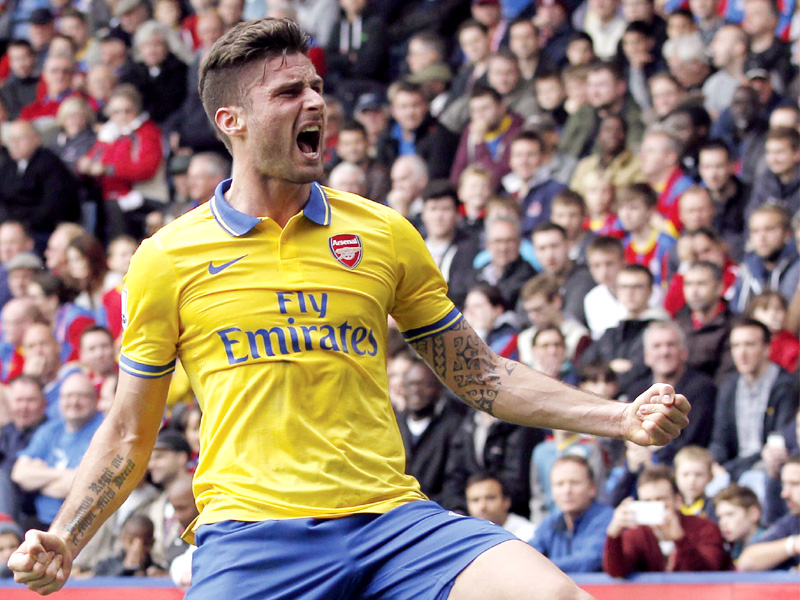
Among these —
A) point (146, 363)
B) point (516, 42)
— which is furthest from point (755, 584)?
point (516, 42)

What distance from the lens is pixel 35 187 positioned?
11586 millimetres

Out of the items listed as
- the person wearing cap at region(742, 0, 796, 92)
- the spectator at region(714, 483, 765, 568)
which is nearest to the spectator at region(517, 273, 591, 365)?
the spectator at region(714, 483, 765, 568)

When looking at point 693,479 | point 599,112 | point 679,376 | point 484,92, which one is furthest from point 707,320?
point 484,92

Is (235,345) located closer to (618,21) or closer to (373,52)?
(618,21)

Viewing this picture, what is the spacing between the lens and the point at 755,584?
5.61 metres

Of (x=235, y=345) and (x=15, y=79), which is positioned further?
(x=15, y=79)

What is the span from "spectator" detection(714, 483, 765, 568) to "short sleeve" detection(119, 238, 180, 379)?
382cm

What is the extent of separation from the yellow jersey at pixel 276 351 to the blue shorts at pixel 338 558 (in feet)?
0.18

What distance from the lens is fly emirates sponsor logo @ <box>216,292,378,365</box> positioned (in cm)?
369

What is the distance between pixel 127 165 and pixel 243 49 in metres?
7.89

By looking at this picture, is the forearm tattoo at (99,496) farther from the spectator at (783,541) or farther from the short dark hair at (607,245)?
the short dark hair at (607,245)

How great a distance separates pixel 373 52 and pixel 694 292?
17.1 feet

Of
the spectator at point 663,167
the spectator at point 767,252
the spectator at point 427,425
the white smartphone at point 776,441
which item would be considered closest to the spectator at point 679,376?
the white smartphone at point 776,441

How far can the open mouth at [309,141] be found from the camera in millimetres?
3822
